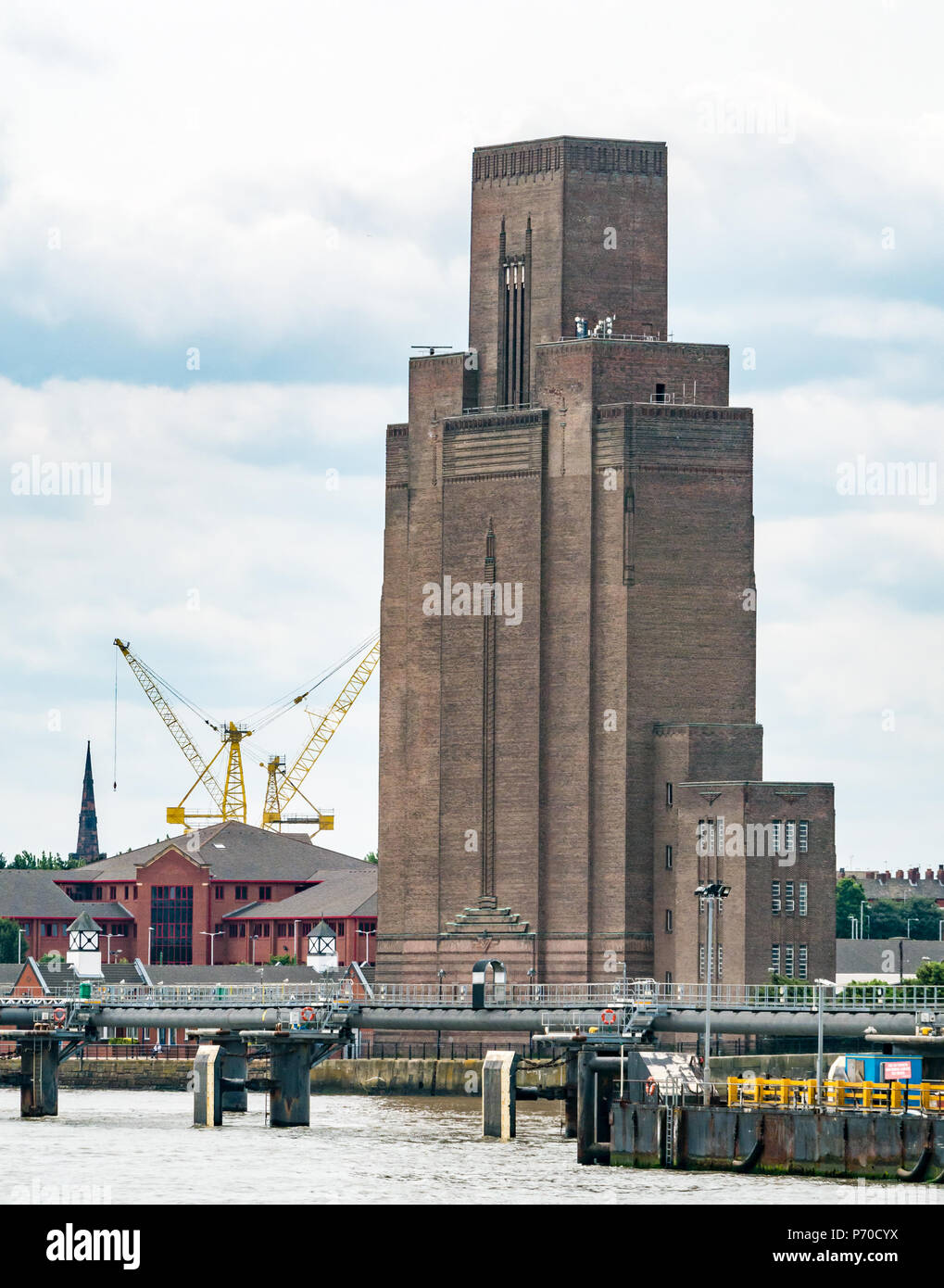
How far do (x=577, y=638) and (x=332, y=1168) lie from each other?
229 ft

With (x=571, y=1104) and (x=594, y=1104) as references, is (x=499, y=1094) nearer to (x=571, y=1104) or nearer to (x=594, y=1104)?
(x=571, y=1104)

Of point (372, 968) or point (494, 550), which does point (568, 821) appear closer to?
point (494, 550)

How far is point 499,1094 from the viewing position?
105375 mm

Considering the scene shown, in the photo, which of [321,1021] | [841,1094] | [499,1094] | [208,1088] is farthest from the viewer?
[321,1021]

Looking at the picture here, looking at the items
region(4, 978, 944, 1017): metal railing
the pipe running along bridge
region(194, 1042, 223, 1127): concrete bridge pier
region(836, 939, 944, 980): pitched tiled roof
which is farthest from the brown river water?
region(836, 939, 944, 980): pitched tiled roof

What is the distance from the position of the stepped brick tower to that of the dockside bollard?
43.2 meters

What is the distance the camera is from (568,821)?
512 ft

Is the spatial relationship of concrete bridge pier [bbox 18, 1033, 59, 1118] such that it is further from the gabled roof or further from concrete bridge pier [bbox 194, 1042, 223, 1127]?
the gabled roof

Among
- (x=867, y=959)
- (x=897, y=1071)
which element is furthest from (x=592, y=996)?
(x=897, y=1071)

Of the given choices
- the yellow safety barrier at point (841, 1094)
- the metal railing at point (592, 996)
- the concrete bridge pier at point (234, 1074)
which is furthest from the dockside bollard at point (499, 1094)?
the yellow safety barrier at point (841, 1094)

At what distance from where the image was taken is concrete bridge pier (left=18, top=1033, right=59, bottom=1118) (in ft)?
391

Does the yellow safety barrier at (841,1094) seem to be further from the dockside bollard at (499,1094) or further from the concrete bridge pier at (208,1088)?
the concrete bridge pier at (208,1088)

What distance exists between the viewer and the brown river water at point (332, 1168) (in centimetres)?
7762
